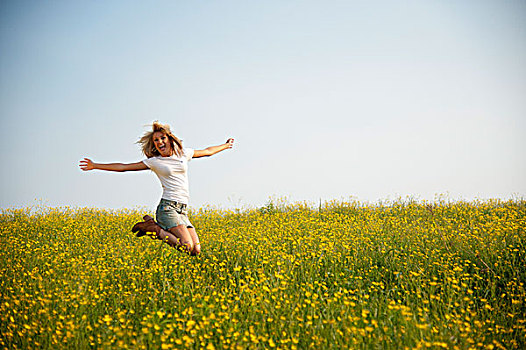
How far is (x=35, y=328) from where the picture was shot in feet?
13.7

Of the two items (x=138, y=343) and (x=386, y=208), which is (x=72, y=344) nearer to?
(x=138, y=343)

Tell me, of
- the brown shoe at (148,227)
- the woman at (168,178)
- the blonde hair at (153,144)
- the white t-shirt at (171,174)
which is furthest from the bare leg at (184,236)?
the blonde hair at (153,144)

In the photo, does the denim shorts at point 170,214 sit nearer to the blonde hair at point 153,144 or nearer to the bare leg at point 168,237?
the bare leg at point 168,237

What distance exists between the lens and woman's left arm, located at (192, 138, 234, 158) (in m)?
7.52

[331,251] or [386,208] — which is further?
[386,208]

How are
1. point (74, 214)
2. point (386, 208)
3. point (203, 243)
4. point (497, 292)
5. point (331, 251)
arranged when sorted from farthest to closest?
1. point (74, 214)
2. point (386, 208)
3. point (203, 243)
4. point (331, 251)
5. point (497, 292)

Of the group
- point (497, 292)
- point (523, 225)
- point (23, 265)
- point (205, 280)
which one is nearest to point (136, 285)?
point (205, 280)

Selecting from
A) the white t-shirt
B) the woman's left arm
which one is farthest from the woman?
the woman's left arm

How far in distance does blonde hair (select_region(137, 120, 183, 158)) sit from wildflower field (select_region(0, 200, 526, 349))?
1.65 metres

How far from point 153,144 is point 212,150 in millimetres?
1120

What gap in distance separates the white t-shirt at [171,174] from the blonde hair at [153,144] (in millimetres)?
214

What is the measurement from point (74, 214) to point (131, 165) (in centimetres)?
597

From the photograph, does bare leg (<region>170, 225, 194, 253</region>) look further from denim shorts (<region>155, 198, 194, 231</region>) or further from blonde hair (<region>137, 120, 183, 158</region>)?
blonde hair (<region>137, 120, 183, 158</region>)

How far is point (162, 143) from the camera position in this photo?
709cm
